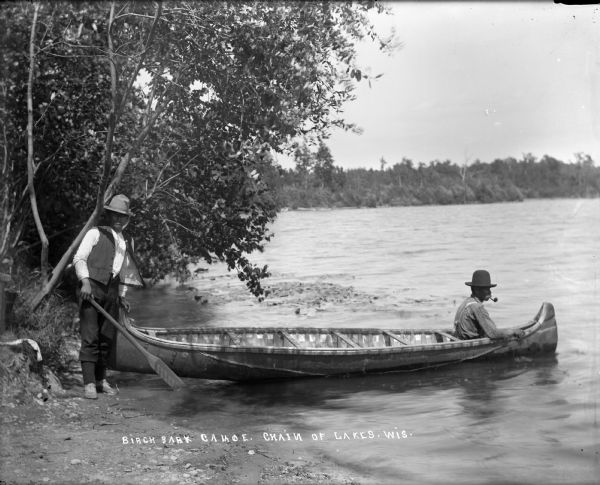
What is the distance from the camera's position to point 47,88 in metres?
8.51

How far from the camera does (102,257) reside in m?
6.84

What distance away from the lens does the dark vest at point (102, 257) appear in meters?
6.82

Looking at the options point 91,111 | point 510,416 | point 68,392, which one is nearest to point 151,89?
point 91,111

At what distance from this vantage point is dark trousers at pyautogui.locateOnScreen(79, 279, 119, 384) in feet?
22.7

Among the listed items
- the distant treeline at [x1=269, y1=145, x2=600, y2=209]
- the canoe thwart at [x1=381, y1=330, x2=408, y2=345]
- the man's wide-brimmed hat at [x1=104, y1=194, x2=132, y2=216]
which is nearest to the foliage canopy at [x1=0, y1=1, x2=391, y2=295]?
the man's wide-brimmed hat at [x1=104, y1=194, x2=132, y2=216]

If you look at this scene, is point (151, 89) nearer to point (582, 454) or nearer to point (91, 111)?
point (91, 111)

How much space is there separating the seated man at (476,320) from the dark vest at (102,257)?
5.24 m

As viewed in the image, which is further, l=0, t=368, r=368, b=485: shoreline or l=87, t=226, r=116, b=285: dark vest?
l=87, t=226, r=116, b=285: dark vest

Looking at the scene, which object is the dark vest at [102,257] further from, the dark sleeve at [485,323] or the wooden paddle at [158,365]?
the dark sleeve at [485,323]

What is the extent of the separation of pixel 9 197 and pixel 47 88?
58.6 inches

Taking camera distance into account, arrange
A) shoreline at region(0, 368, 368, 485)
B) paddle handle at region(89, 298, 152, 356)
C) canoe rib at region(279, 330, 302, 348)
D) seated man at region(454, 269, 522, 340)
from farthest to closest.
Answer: canoe rib at region(279, 330, 302, 348), seated man at region(454, 269, 522, 340), paddle handle at region(89, 298, 152, 356), shoreline at region(0, 368, 368, 485)

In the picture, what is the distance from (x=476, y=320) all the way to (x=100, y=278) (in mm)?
5972

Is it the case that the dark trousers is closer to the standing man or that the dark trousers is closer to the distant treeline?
the standing man
